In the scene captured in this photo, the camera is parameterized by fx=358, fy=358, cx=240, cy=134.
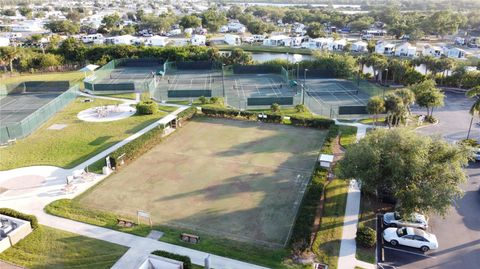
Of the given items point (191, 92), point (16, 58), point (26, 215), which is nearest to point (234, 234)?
point (26, 215)

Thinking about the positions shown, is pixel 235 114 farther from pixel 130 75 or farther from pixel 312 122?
pixel 130 75

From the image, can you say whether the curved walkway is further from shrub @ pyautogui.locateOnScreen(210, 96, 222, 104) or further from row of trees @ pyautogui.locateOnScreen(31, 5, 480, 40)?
row of trees @ pyautogui.locateOnScreen(31, 5, 480, 40)

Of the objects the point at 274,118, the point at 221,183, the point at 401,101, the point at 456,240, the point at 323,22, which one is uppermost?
the point at 323,22

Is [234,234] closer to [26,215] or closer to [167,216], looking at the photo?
[167,216]

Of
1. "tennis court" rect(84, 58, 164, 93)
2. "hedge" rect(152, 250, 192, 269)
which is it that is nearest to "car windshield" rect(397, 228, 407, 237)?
"hedge" rect(152, 250, 192, 269)

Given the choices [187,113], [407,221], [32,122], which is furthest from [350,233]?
[32,122]

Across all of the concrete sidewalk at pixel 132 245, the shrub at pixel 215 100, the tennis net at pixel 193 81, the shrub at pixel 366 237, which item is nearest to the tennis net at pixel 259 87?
the tennis net at pixel 193 81
